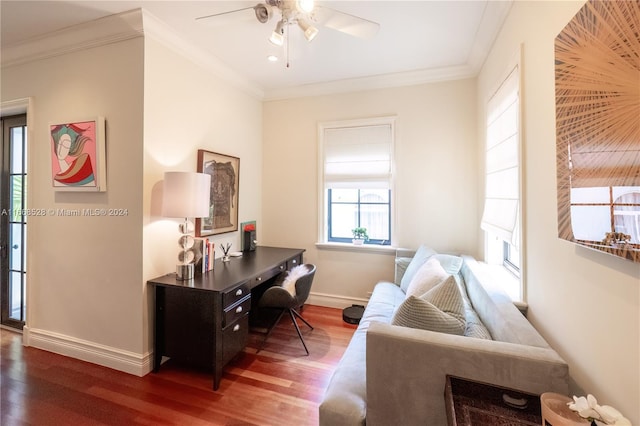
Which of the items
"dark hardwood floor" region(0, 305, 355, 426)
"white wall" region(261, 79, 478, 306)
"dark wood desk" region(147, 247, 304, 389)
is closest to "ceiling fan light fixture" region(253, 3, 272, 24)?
"white wall" region(261, 79, 478, 306)

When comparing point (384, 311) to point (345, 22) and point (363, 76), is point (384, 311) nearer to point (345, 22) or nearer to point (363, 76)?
point (345, 22)

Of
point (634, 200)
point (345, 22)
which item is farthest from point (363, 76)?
point (634, 200)

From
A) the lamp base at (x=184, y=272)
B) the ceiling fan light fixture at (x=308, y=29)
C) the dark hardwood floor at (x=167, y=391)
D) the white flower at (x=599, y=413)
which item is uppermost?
the ceiling fan light fixture at (x=308, y=29)

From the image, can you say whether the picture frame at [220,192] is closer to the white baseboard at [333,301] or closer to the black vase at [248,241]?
the black vase at [248,241]

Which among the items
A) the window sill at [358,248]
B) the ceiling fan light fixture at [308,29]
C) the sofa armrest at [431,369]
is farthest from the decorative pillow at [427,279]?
the ceiling fan light fixture at [308,29]

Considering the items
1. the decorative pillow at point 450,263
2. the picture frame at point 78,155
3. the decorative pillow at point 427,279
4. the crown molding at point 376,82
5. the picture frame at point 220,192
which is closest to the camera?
the decorative pillow at point 427,279

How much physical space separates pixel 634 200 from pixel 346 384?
1362 millimetres

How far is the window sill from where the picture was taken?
131 inches

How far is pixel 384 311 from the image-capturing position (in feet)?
7.59

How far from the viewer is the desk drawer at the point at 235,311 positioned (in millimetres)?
2091

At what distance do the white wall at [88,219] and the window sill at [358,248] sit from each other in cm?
205

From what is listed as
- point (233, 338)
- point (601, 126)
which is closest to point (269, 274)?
point (233, 338)

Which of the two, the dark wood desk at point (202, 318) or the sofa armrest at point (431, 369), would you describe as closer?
the sofa armrest at point (431, 369)

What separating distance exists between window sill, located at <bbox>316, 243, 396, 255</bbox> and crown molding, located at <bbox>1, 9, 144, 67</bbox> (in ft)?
9.01
